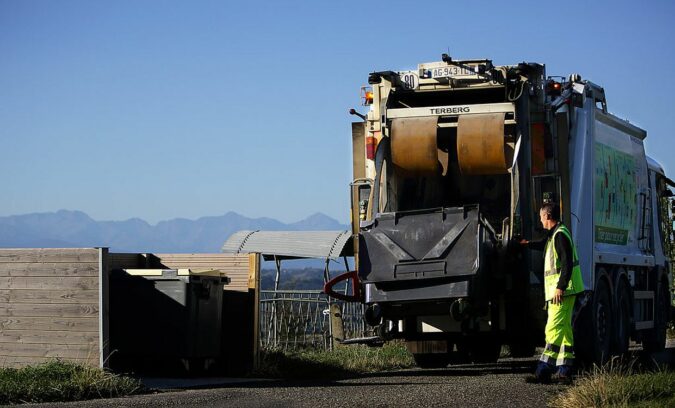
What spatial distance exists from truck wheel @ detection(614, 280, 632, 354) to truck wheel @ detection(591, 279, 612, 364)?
0.34m

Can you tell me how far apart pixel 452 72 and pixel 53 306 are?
4757 mm

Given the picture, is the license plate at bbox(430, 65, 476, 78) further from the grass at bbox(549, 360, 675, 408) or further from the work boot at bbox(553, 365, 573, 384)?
the grass at bbox(549, 360, 675, 408)

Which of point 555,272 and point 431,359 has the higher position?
point 555,272

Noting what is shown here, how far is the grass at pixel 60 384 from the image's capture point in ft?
34.7

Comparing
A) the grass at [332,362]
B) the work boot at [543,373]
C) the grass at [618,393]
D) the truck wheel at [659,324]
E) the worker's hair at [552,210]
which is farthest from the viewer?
the truck wheel at [659,324]

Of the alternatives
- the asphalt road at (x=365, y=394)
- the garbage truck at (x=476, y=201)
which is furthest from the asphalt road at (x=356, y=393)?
the garbage truck at (x=476, y=201)

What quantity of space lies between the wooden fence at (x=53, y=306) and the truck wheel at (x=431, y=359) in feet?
14.5

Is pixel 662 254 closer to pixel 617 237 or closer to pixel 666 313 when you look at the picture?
pixel 666 313

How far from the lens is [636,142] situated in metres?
16.7

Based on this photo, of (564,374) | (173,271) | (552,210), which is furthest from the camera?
(173,271)

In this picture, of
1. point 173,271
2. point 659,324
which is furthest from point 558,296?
point 659,324

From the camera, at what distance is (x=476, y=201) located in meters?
14.1

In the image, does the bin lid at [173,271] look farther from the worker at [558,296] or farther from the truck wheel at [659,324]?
the truck wheel at [659,324]

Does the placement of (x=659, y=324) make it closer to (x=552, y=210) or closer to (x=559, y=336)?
(x=552, y=210)
